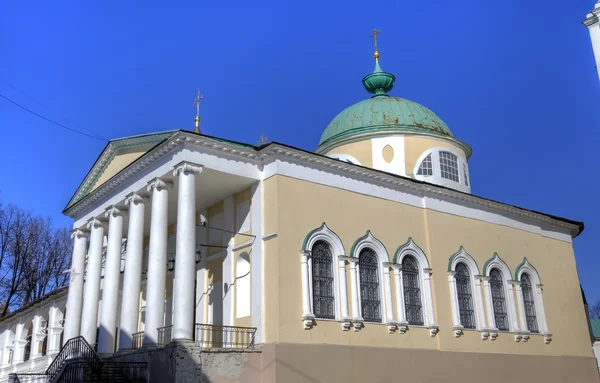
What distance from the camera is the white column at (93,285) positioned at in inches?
662

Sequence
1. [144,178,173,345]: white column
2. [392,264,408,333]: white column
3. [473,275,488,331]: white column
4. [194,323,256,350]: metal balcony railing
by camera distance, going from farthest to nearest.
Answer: [473,275,488,331]: white column
[392,264,408,333]: white column
[194,323,256,350]: metal balcony railing
[144,178,173,345]: white column

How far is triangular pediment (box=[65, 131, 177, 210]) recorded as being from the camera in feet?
53.5

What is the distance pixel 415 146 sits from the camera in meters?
21.5

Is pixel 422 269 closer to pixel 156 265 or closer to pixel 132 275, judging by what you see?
pixel 156 265

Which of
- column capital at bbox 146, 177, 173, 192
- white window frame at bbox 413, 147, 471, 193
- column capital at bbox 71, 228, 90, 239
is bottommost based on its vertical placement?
column capital at bbox 146, 177, 173, 192

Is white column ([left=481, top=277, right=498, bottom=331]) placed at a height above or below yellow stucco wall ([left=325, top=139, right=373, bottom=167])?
below

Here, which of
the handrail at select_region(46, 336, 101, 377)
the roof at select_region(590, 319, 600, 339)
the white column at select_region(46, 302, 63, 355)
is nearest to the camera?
the handrail at select_region(46, 336, 101, 377)

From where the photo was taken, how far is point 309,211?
1520 centimetres

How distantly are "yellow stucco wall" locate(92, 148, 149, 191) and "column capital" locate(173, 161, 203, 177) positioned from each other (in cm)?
261

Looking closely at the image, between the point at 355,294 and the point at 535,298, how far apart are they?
27.3ft

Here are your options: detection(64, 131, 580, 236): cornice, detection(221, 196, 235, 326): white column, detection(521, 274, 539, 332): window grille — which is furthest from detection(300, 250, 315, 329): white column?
detection(521, 274, 539, 332): window grille

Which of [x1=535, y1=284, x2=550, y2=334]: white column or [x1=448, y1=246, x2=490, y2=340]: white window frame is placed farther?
[x1=535, y1=284, x2=550, y2=334]: white column

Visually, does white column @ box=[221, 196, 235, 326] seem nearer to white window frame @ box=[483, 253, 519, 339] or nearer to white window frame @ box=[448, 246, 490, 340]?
white window frame @ box=[448, 246, 490, 340]

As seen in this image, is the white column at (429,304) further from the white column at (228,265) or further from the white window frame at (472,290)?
the white column at (228,265)
